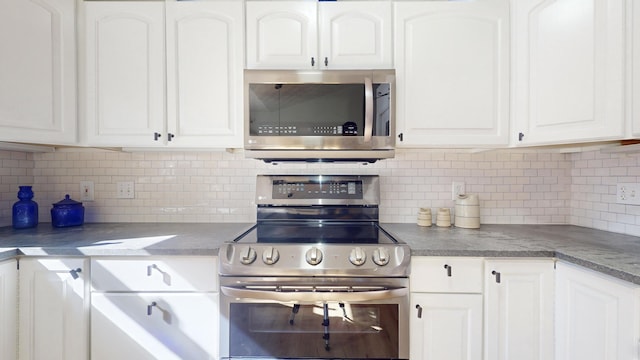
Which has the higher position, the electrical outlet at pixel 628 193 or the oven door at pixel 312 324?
the electrical outlet at pixel 628 193

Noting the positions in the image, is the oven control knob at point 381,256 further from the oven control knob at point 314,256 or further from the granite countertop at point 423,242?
the oven control knob at point 314,256

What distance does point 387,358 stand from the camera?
1312 mm

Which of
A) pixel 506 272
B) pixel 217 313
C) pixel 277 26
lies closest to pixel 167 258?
pixel 217 313

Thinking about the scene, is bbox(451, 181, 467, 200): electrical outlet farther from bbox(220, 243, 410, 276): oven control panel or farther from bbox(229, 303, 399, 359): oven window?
bbox(229, 303, 399, 359): oven window

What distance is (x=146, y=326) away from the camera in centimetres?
133

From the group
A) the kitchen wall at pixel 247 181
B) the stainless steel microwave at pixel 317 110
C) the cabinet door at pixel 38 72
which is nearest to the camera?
the cabinet door at pixel 38 72

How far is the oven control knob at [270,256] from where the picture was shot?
4.28 feet

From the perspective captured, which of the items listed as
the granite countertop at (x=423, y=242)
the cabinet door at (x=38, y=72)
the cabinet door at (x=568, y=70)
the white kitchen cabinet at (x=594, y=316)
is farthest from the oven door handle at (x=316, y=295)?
the cabinet door at (x=38, y=72)

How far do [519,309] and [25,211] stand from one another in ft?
8.58

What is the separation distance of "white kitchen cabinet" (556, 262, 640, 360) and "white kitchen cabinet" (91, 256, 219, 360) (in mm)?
1461

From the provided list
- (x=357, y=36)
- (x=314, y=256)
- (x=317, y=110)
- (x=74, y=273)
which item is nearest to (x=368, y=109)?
(x=317, y=110)

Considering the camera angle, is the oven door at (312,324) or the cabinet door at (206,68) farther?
the cabinet door at (206,68)

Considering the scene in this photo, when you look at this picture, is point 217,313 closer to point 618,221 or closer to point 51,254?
point 51,254

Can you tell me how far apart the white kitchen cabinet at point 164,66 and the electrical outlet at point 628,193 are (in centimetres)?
203
